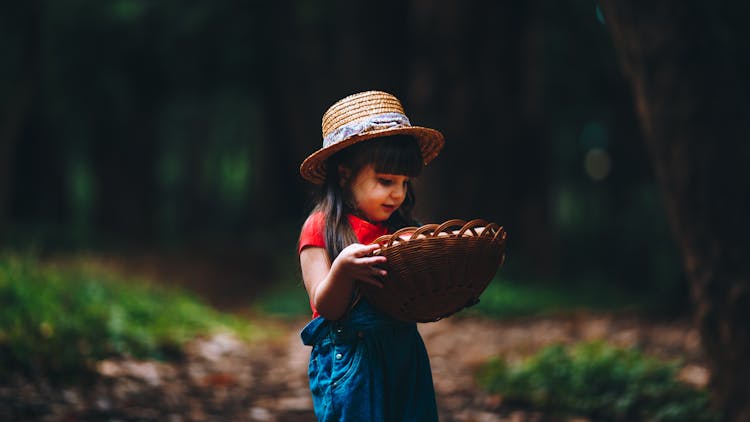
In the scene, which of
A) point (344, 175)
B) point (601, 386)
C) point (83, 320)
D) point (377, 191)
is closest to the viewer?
point (377, 191)

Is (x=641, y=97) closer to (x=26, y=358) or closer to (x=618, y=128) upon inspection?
(x=26, y=358)

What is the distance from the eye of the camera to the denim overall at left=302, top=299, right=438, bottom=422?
2625mm

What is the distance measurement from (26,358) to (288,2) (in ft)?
38.9

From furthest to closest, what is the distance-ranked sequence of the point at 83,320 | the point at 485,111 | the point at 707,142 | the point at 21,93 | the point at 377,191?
1. the point at 21,93
2. the point at 485,111
3. the point at 83,320
4. the point at 707,142
5. the point at 377,191

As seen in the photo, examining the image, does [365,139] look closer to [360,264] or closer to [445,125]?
[360,264]

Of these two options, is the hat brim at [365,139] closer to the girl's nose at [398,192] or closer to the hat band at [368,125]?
the hat band at [368,125]

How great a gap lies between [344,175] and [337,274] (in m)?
0.45

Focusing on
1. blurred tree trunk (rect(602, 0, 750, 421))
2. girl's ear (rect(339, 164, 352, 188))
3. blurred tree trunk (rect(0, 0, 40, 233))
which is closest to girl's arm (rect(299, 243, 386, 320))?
girl's ear (rect(339, 164, 352, 188))

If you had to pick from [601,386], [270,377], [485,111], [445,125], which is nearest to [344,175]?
[601,386]

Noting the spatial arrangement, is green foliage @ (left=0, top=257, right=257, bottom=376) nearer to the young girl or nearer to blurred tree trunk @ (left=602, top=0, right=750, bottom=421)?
the young girl

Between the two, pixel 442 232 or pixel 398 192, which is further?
pixel 398 192

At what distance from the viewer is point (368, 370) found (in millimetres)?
2643

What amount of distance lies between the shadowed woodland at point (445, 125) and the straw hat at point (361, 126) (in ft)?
1.48

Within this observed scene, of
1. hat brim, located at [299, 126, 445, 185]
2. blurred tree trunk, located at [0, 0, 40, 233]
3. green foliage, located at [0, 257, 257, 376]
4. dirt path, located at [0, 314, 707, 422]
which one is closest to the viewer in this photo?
hat brim, located at [299, 126, 445, 185]
